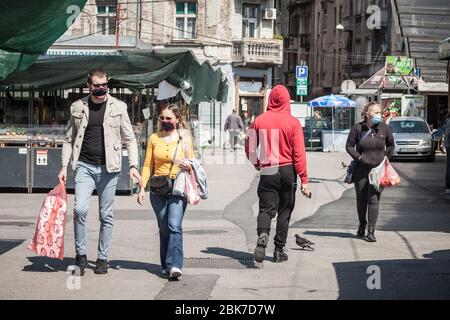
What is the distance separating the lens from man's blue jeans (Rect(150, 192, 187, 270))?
9.30m

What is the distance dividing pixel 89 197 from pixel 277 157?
2094mm

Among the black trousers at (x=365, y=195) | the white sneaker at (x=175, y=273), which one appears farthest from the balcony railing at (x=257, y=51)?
the white sneaker at (x=175, y=273)

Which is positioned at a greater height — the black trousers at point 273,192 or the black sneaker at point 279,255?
the black trousers at point 273,192

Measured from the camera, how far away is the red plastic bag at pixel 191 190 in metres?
9.34

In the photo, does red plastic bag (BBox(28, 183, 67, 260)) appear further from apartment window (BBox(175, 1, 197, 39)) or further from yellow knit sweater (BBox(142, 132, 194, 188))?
apartment window (BBox(175, 1, 197, 39))

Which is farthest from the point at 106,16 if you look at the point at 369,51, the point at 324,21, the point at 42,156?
the point at 324,21

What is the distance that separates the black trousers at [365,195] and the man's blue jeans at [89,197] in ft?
13.5

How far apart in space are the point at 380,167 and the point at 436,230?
1.62m

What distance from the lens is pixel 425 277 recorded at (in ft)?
30.9

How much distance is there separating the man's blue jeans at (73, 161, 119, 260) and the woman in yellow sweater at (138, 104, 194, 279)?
0.34m

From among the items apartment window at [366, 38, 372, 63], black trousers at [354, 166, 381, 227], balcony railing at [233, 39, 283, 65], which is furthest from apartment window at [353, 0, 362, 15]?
black trousers at [354, 166, 381, 227]

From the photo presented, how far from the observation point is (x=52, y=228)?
9.52 m

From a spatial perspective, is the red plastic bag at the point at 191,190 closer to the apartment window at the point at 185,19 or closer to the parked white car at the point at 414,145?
the parked white car at the point at 414,145

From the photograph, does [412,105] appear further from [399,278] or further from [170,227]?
[170,227]
